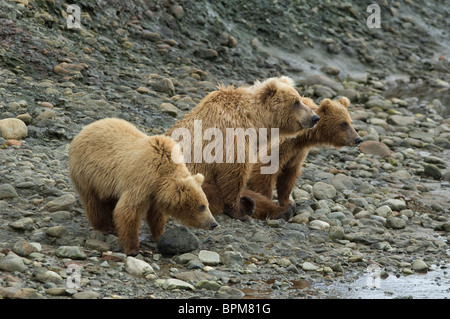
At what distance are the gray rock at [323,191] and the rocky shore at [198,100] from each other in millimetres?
29

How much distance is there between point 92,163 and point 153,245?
1.10 metres

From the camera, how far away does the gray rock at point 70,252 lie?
6859 mm

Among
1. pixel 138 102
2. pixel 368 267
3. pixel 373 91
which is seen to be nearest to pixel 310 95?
pixel 373 91

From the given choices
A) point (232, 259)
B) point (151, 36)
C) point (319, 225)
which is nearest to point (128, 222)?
point (232, 259)

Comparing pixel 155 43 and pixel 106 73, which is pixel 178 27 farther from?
pixel 106 73

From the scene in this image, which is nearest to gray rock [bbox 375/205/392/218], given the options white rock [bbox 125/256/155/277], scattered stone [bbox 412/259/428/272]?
scattered stone [bbox 412/259/428/272]

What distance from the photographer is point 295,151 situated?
9562 millimetres

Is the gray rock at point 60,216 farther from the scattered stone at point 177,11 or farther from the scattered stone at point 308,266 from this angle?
the scattered stone at point 177,11

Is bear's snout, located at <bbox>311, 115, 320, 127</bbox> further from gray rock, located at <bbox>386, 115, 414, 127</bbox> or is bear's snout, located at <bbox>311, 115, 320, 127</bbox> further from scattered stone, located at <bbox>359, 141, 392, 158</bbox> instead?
gray rock, located at <bbox>386, 115, 414, 127</bbox>

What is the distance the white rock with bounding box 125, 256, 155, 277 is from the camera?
6.73m

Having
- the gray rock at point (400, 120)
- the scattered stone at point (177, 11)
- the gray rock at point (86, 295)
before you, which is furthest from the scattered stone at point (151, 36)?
the gray rock at point (86, 295)

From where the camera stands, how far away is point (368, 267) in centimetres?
778

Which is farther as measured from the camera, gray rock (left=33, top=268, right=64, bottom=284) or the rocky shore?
the rocky shore

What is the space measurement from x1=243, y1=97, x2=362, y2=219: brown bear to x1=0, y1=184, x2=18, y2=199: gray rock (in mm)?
2824
